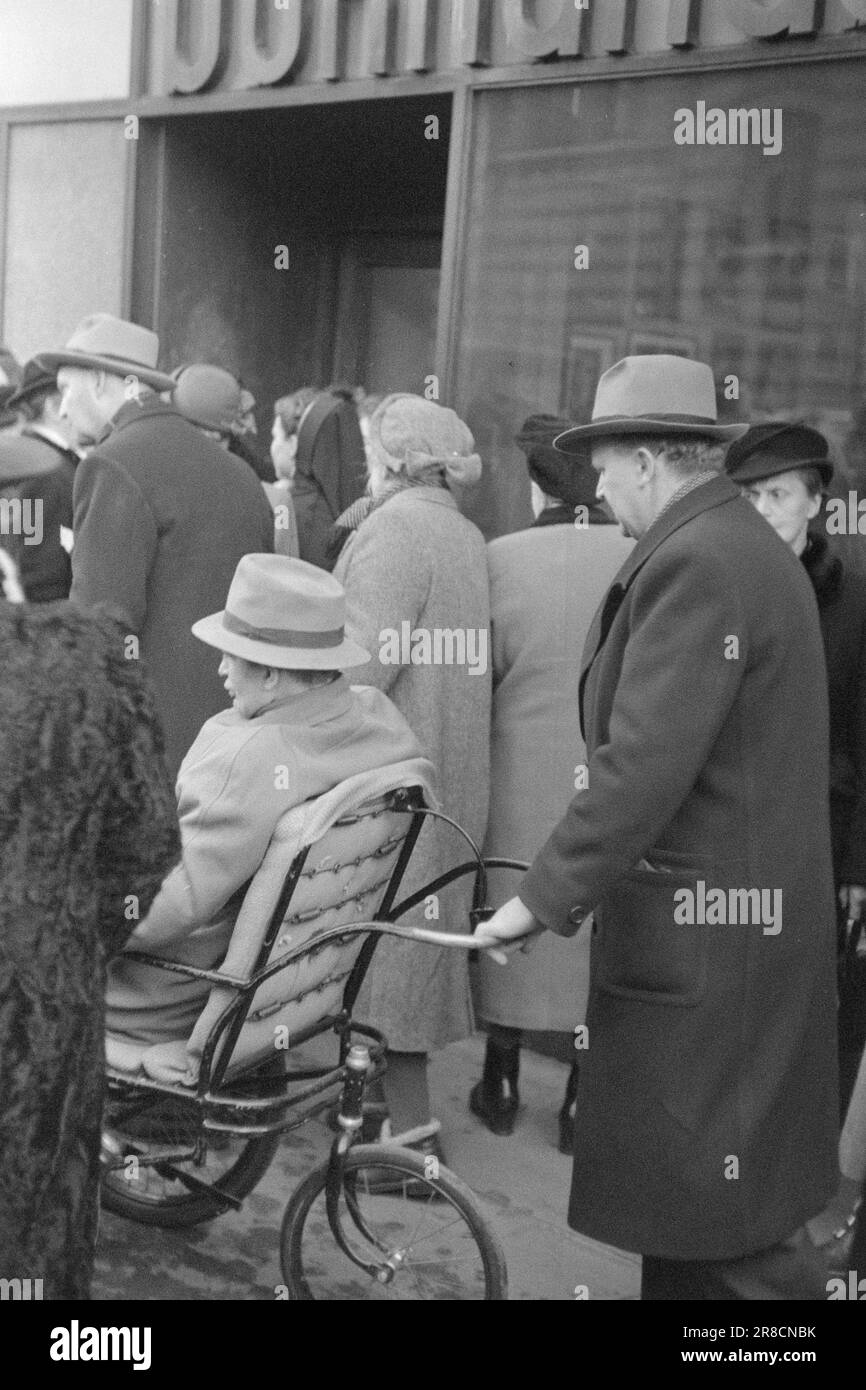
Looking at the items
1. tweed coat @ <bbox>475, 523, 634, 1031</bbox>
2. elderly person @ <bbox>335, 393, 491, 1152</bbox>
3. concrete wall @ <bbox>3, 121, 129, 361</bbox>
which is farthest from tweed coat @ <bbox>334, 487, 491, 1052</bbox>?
concrete wall @ <bbox>3, 121, 129, 361</bbox>

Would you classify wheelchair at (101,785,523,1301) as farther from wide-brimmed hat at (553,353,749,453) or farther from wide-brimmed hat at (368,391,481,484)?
wide-brimmed hat at (368,391,481,484)

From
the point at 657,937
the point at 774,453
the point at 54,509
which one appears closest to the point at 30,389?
the point at 54,509

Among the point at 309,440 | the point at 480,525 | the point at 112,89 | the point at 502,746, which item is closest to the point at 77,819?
the point at 502,746

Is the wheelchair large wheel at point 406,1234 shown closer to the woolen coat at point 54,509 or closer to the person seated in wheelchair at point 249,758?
the person seated in wheelchair at point 249,758

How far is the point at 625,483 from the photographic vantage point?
3145 mm

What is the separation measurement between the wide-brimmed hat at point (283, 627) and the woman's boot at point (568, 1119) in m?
1.82

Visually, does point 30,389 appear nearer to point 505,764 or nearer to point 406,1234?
point 505,764

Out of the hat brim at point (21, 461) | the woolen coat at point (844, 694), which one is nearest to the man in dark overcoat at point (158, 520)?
the hat brim at point (21, 461)

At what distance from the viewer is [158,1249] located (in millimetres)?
3848

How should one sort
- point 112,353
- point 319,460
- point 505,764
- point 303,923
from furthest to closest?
point 319,460, point 112,353, point 505,764, point 303,923

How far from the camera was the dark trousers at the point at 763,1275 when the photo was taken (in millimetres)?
2996

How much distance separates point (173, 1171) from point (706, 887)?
1414 millimetres

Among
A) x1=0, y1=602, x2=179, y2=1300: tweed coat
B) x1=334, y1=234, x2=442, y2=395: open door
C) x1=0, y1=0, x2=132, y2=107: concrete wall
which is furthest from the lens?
x1=334, y1=234, x2=442, y2=395: open door

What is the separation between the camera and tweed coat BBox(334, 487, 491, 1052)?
430 centimetres
